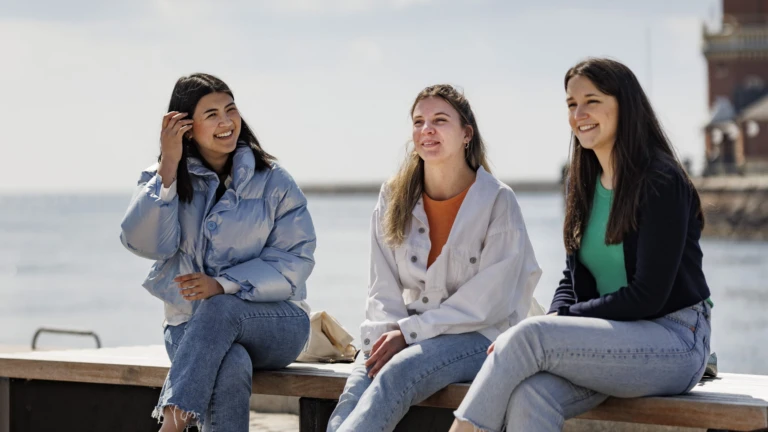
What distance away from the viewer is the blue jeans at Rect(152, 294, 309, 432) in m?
3.72

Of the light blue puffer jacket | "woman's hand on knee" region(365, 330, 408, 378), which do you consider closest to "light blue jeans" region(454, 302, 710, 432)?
"woman's hand on knee" region(365, 330, 408, 378)

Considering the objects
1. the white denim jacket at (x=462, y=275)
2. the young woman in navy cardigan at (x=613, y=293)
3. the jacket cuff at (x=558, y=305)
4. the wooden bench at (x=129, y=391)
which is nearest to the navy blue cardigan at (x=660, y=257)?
the young woman in navy cardigan at (x=613, y=293)

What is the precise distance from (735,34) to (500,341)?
199 ft

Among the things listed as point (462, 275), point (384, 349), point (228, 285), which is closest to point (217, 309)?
point (228, 285)

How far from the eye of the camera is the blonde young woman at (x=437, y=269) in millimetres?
3672

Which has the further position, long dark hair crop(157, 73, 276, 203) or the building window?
the building window

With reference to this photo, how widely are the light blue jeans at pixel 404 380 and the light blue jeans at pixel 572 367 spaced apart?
334 mm

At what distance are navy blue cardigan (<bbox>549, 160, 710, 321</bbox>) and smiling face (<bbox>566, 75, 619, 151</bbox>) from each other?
0.66 feet

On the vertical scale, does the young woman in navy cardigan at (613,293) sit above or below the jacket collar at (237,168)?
below

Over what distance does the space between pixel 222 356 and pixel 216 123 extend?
0.87 meters

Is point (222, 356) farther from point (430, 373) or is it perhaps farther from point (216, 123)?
point (216, 123)

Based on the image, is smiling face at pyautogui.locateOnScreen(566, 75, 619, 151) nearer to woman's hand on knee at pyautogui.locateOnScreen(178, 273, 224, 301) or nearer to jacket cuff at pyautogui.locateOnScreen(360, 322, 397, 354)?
jacket cuff at pyautogui.locateOnScreen(360, 322, 397, 354)

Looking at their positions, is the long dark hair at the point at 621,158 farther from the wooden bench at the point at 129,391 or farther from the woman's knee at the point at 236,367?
the woman's knee at the point at 236,367

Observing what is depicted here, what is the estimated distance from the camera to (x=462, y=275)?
3.92 metres
